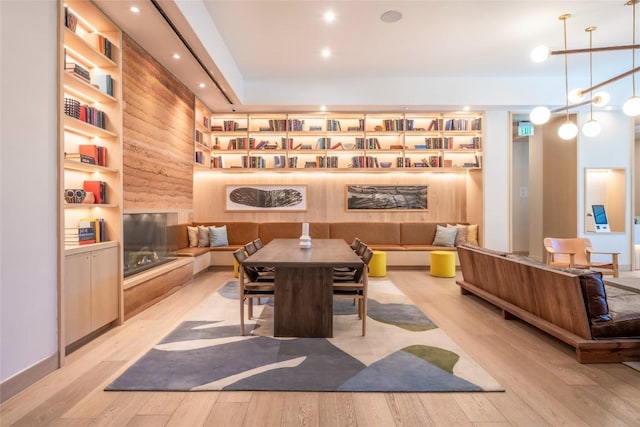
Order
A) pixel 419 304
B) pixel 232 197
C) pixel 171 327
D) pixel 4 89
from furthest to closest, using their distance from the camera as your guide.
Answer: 1. pixel 232 197
2. pixel 419 304
3. pixel 171 327
4. pixel 4 89

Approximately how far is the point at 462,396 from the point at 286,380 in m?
1.13

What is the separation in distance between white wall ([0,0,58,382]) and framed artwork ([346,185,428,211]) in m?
5.44

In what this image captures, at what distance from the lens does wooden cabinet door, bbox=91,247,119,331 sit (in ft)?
10.3

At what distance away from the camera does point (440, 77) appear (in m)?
6.36

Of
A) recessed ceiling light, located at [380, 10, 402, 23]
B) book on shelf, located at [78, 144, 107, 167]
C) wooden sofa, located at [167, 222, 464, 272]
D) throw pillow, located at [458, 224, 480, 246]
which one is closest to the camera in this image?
book on shelf, located at [78, 144, 107, 167]

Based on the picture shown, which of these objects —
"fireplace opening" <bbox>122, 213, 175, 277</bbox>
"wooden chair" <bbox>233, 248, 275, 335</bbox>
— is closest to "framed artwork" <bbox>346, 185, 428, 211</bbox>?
"fireplace opening" <bbox>122, 213, 175, 277</bbox>

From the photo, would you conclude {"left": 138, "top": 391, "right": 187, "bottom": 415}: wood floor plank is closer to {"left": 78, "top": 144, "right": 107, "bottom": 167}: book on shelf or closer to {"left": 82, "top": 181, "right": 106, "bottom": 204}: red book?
{"left": 82, "top": 181, "right": 106, "bottom": 204}: red book

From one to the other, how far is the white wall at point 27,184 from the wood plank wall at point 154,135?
1.14 metres

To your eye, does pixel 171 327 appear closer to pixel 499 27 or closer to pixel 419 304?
pixel 419 304

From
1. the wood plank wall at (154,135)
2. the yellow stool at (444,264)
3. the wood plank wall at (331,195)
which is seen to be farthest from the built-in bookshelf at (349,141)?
the yellow stool at (444,264)

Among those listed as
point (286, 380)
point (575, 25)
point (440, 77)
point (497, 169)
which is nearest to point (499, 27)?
point (575, 25)

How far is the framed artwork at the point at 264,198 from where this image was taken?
23.9ft

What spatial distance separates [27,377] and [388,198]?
6.19 m

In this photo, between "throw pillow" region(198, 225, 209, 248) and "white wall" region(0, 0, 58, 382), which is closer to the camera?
"white wall" region(0, 0, 58, 382)
